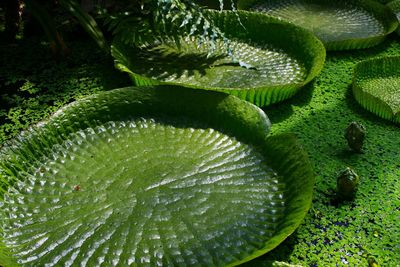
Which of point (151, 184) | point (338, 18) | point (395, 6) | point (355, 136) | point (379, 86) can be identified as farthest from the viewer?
point (395, 6)

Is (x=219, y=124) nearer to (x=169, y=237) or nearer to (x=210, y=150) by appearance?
(x=210, y=150)

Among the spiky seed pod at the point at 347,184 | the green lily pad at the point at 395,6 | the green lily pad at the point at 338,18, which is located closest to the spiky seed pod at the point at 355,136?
the spiky seed pod at the point at 347,184

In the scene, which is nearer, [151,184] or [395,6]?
[151,184]

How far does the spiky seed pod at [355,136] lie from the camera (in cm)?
166

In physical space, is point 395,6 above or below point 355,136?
above

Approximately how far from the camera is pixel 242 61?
2021 millimetres

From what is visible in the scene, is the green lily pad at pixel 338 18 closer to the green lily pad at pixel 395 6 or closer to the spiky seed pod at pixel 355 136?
the green lily pad at pixel 395 6

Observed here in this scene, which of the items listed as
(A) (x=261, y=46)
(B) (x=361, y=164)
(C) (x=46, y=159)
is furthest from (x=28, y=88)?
(B) (x=361, y=164)

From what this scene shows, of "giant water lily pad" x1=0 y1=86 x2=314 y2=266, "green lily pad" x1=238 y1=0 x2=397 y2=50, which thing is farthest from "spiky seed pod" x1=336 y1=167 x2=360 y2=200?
"green lily pad" x1=238 y1=0 x2=397 y2=50

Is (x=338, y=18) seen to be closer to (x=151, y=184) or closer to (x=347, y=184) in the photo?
(x=347, y=184)

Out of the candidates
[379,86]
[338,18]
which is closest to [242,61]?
[379,86]

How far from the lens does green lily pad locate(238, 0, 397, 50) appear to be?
231 centimetres

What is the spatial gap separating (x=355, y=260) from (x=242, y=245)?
325 millimetres

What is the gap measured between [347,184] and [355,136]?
25cm
